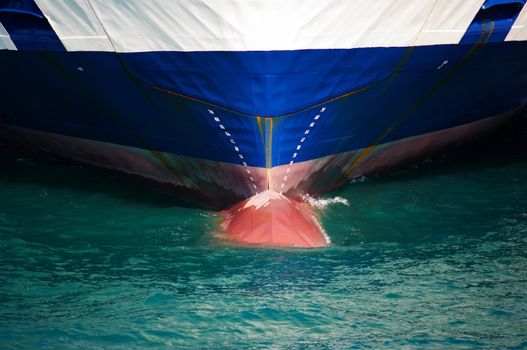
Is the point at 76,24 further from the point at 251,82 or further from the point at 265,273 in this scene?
the point at 265,273

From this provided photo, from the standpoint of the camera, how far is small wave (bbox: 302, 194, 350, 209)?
26.7 ft

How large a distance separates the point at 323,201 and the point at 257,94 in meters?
2.10

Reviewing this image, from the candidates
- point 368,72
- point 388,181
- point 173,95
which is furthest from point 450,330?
point 388,181

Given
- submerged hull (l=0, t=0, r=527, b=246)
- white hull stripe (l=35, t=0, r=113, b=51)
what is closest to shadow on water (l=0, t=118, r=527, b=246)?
submerged hull (l=0, t=0, r=527, b=246)

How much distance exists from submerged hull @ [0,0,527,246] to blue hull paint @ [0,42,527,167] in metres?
0.02

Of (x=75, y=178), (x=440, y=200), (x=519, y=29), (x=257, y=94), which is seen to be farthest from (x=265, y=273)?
(x=519, y=29)

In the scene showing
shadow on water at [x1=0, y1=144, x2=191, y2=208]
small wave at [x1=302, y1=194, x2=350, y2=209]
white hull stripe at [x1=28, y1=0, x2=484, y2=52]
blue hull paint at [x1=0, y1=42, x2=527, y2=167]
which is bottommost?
small wave at [x1=302, y1=194, x2=350, y2=209]

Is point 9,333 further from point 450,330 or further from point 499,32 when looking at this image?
point 499,32

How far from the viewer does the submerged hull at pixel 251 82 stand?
6.47 metres

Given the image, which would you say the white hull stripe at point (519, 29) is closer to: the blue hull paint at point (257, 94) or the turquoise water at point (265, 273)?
the blue hull paint at point (257, 94)

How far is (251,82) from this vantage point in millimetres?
6629

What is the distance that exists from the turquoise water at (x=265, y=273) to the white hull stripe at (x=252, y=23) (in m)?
1.94

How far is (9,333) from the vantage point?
5000 millimetres

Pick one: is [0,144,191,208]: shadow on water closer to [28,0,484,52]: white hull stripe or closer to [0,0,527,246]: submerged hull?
[0,0,527,246]: submerged hull
